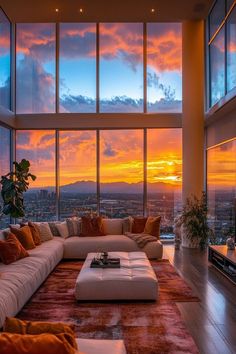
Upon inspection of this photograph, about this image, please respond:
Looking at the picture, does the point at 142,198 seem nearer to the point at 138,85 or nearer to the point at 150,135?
the point at 150,135

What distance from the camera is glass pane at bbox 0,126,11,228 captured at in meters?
8.70

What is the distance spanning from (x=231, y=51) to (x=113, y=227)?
169 inches

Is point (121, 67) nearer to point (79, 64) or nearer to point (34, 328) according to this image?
point (79, 64)

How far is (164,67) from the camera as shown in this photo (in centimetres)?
972

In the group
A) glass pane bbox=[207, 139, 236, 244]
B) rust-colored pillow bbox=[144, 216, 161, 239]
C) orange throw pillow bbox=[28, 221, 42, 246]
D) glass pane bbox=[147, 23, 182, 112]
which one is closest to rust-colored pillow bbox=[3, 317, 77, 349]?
orange throw pillow bbox=[28, 221, 42, 246]

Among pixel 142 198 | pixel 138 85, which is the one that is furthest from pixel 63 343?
pixel 138 85

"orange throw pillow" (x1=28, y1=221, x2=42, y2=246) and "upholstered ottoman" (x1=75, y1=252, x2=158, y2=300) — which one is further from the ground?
"orange throw pillow" (x1=28, y1=221, x2=42, y2=246)

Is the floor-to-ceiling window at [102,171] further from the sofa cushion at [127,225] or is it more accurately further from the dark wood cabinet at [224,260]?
the dark wood cabinet at [224,260]

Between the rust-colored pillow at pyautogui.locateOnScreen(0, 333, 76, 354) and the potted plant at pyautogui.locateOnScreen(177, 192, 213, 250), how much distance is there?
6807 millimetres

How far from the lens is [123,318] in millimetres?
4074

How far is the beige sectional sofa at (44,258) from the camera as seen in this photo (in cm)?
384

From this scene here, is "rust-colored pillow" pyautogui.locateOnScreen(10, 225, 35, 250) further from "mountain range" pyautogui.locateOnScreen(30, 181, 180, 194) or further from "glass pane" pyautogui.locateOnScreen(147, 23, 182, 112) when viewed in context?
"glass pane" pyautogui.locateOnScreen(147, 23, 182, 112)

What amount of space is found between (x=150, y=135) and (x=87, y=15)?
10.8ft

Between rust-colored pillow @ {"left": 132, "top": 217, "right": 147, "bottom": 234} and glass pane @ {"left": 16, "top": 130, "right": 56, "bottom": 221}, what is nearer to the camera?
rust-colored pillow @ {"left": 132, "top": 217, "right": 147, "bottom": 234}
